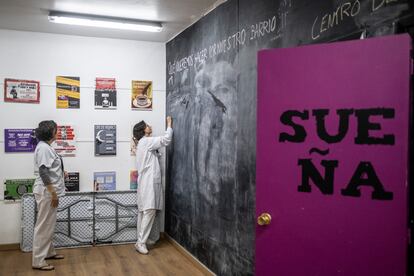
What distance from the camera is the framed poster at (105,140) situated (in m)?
4.96

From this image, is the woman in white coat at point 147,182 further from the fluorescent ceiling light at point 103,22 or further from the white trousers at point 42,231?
the fluorescent ceiling light at point 103,22

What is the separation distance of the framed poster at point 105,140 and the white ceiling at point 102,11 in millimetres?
1146

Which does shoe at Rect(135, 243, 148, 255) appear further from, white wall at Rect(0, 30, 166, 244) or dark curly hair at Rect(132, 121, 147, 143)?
dark curly hair at Rect(132, 121, 147, 143)

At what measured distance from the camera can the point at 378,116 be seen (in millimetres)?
1832

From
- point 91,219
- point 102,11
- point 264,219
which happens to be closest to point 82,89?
point 102,11

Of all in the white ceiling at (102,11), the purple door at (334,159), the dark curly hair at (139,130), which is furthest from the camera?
the dark curly hair at (139,130)

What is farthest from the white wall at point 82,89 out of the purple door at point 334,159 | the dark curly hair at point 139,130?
the purple door at point 334,159

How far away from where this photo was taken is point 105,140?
499 centimetres

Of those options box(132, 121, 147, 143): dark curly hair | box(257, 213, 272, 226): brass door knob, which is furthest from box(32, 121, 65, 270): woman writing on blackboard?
box(257, 213, 272, 226): brass door knob

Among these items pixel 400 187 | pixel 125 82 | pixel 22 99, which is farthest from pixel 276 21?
pixel 22 99

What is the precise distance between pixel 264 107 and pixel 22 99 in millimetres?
3423

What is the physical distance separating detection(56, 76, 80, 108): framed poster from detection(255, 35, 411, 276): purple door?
3161 mm

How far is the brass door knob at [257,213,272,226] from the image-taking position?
7.43 feet

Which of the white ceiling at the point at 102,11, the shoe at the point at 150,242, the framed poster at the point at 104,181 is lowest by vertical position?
the shoe at the point at 150,242
